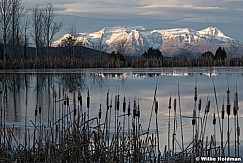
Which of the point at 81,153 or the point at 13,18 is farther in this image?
the point at 13,18

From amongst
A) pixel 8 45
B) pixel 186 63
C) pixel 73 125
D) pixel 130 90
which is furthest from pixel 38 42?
pixel 73 125

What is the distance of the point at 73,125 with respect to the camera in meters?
4.81

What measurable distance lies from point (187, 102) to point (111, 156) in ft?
16.3

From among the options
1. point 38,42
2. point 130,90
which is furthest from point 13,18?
point 130,90

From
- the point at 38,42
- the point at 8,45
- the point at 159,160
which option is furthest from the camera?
the point at 38,42

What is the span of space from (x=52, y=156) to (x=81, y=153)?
26 cm

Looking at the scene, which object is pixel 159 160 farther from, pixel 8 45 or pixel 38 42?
pixel 38 42

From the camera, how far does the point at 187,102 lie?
30.6 ft

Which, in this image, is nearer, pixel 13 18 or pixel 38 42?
pixel 13 18

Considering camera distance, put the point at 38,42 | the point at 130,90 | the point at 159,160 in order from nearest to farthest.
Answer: the point at 159,160 → the point at 130,90 → the point at 38,42

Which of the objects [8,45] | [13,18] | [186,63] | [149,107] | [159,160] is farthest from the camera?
[8,45]

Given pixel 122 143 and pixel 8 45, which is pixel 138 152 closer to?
pixel 122 143

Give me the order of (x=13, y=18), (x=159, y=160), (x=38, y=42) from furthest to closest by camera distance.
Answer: (x=38, y=42) → (x=13, y=18) → (x=159, y=160)

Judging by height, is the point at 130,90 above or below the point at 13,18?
below
